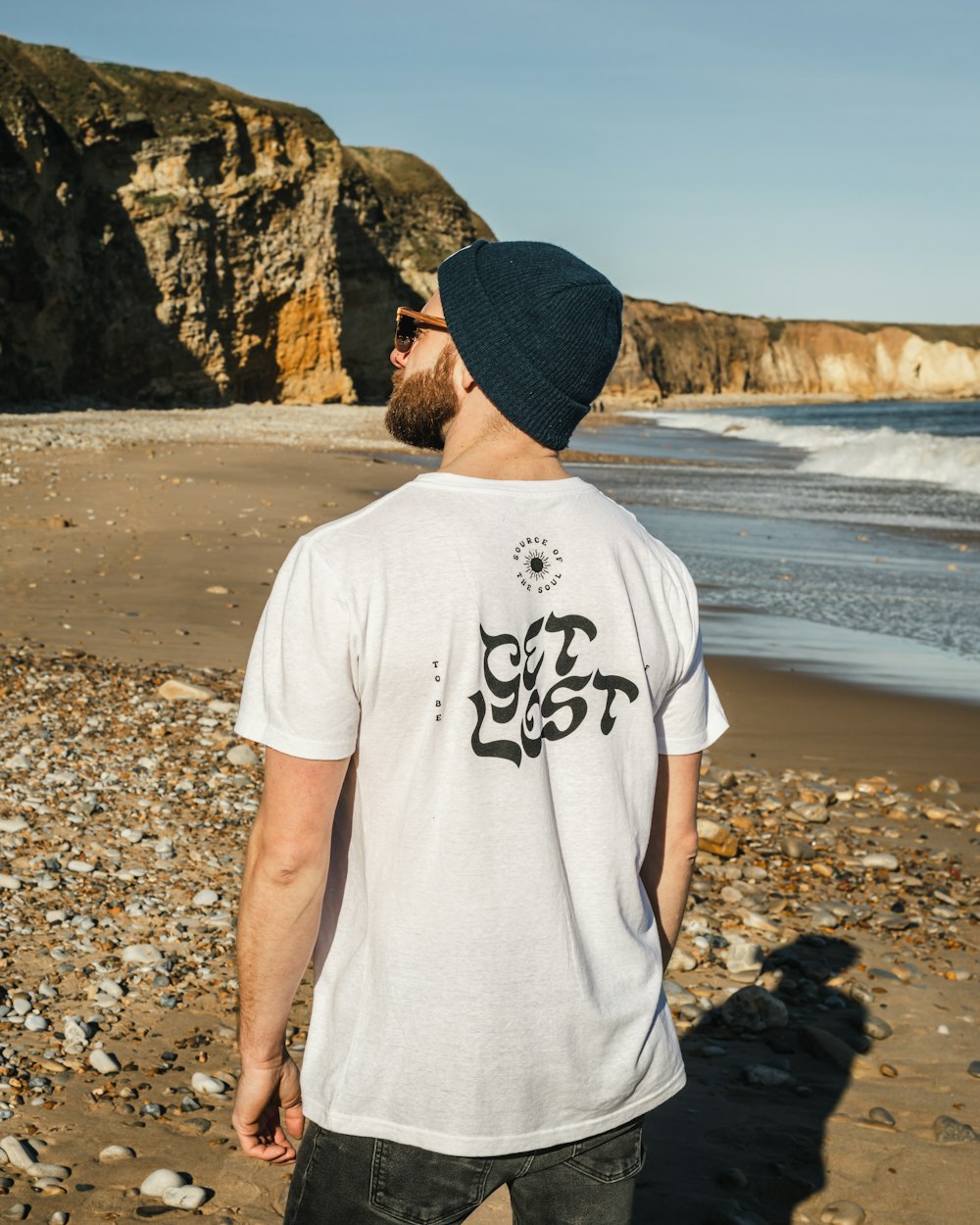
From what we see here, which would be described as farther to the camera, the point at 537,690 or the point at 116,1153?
the point at 116,1153

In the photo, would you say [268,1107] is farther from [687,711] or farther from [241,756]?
[241,756]

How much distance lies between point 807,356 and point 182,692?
149m

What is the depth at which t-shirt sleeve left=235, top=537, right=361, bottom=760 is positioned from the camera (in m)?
1.56

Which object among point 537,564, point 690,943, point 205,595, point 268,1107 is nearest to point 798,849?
point 690,943

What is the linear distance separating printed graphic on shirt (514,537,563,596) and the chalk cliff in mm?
36761

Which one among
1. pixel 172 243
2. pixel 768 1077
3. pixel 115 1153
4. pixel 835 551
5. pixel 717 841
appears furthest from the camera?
pixel 172 243

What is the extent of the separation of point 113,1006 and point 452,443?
8.26 ft

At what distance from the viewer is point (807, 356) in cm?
14688

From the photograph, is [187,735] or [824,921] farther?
[187,735]

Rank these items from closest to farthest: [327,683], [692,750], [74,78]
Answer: [327,683] < [692,750] < [74,78]

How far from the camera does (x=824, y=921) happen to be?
4664 mm

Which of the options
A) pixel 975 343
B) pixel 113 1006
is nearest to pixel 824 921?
pixel 113 1006

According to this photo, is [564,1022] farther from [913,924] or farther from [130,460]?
[130,460]

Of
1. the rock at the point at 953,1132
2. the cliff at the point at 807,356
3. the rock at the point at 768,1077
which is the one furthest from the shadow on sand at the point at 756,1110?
the cliff at the point at 807,356
